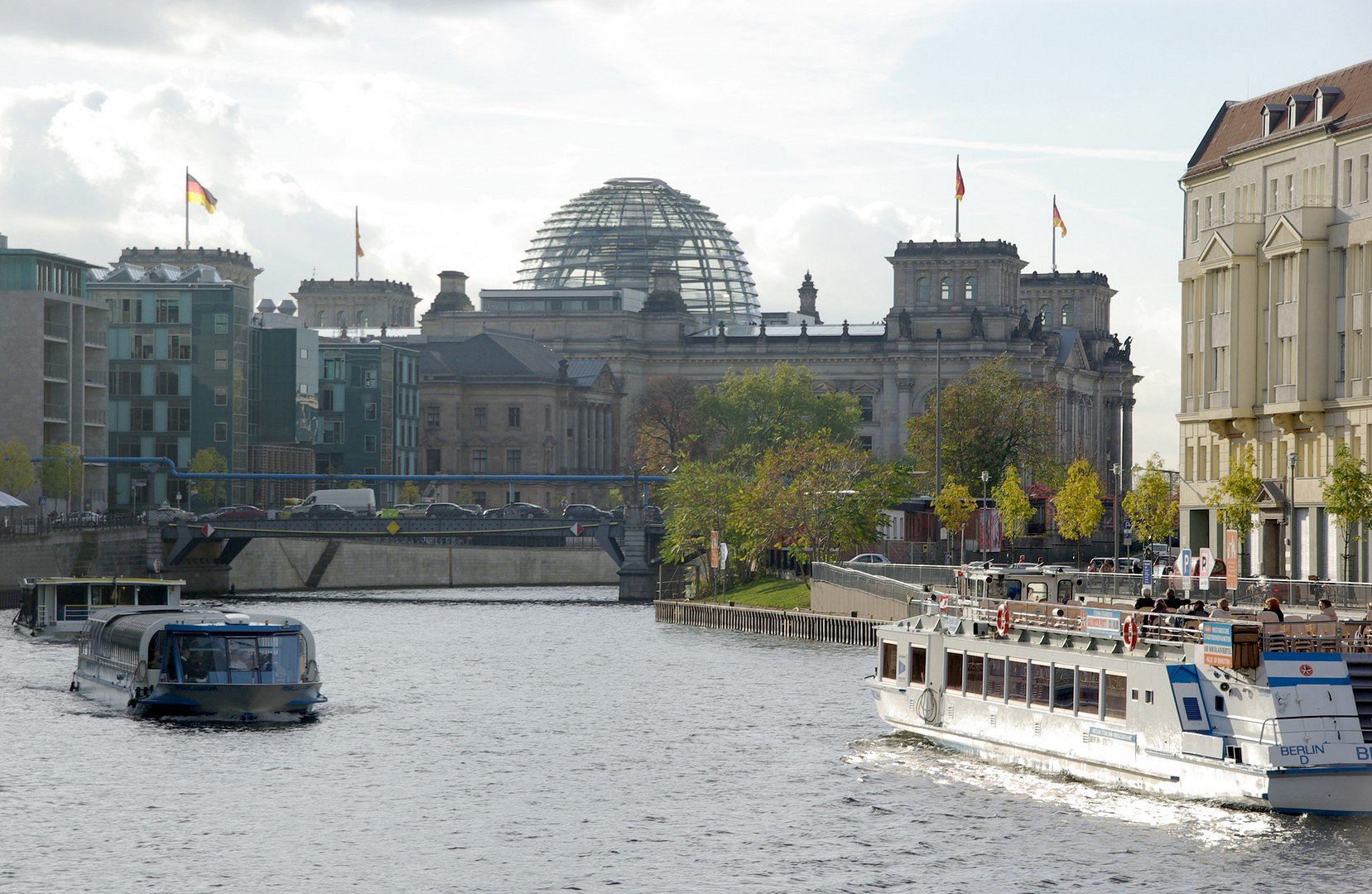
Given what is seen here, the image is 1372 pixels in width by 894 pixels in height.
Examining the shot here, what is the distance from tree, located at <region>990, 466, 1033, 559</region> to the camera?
126 metres

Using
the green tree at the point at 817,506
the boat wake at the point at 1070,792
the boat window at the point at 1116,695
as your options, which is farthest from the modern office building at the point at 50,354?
the boat window at the point at 1116,695

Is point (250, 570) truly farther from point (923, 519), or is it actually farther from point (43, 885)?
point (43, 885)

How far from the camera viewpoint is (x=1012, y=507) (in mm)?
126500

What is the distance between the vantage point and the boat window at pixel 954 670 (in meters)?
58.2

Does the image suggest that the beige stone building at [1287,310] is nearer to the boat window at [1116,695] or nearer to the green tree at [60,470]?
the boat window at [1116,695]

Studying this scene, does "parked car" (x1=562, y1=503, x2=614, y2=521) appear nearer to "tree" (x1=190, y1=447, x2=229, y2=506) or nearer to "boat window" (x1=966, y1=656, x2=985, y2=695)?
"tree" (x1=190, y1=447, x2=229, y2=506)

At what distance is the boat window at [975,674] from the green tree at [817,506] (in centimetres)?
6032

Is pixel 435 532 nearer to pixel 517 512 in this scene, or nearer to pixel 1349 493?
pixel 517 512

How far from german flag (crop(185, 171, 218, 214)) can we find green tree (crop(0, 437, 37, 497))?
141ft

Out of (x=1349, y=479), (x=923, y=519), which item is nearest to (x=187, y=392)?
(x=923, y=519)

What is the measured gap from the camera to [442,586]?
544 feet

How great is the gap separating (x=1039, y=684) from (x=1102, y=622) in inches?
143

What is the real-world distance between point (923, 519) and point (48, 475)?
6058 cm

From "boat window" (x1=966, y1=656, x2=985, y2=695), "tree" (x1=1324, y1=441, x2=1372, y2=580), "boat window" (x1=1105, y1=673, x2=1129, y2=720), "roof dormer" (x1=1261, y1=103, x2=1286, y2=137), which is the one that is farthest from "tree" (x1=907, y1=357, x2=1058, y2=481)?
"boat window" (x1=1105, y1=673, x2=1129, y2=720)
